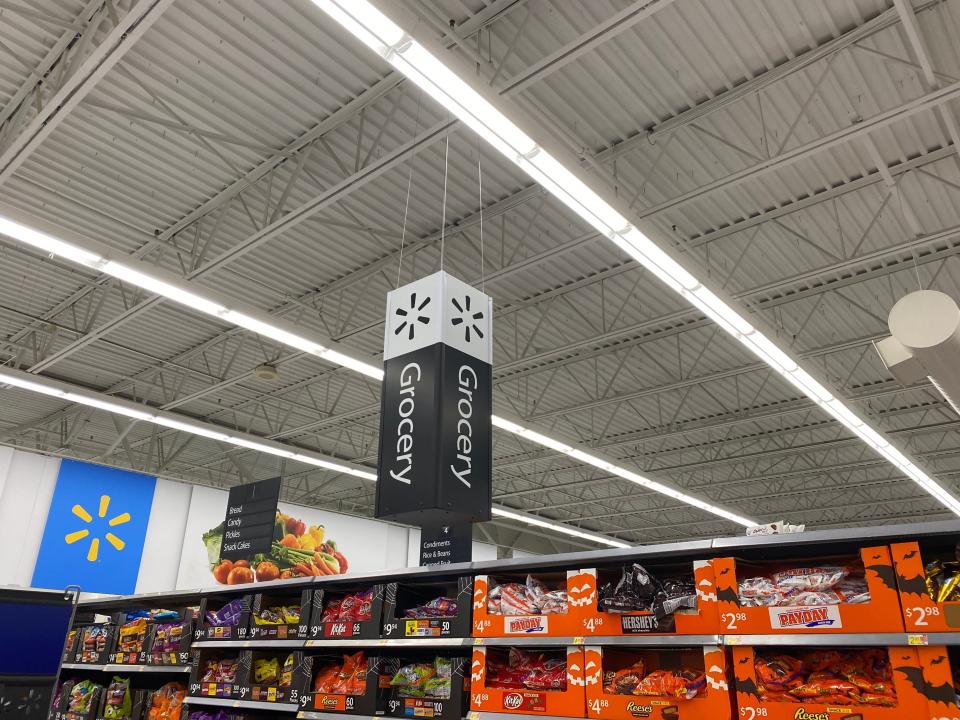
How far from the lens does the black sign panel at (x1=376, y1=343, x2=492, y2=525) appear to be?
152 inches

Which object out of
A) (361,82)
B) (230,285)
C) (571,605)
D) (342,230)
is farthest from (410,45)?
(230,285)

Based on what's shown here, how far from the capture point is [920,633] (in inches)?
103

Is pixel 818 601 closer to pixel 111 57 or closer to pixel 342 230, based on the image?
pixel 111 57

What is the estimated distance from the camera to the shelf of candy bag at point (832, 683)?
8.53 feet

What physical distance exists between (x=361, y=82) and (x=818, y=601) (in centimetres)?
561

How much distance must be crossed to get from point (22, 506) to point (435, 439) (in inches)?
561

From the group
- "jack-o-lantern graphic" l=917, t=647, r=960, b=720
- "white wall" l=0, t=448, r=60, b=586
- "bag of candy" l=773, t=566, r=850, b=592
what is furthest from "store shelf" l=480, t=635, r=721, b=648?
"white wall" l=0, t=448, r=60, b=586

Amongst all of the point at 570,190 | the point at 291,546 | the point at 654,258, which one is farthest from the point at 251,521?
the point at 654,258

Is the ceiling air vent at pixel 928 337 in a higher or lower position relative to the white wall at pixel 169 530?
lower

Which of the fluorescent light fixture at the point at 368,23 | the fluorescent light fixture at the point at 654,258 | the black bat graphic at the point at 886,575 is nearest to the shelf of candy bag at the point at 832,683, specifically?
the black bat graphic at the point at 886,575

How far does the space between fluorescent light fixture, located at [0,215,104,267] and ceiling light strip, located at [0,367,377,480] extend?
4343mm

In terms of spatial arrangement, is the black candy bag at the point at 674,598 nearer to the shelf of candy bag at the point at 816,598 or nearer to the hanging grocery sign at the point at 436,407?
the shelf of candy bag at the point at 816,598

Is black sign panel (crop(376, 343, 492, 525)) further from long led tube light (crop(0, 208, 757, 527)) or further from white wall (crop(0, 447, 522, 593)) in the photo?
white wall (crop(0, 447, 522, 593))

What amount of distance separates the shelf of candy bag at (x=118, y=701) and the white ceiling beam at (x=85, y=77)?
14.8ft
